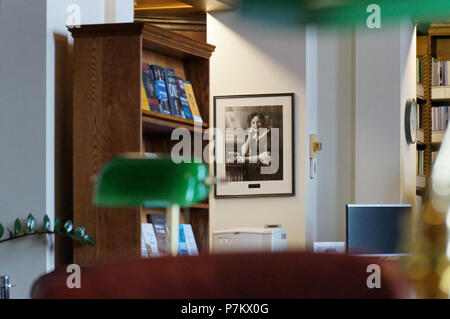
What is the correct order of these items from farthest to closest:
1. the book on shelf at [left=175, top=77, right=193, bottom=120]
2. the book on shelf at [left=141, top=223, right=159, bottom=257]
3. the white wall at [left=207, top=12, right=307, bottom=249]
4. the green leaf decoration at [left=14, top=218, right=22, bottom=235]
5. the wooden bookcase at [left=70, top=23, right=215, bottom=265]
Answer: the white wall at [left=207, top=12, right=307, bottom=249] < the book on shelf at [left=175, top=77, right=193, bottom=120] < the book on shelf at [left=141, top=223, right=159, bottom=257] < the wooden bookcase at [left=70, top=23, right=215, bottom=265] < the green leaf decoration at [left=14, top=218, right=22, bottom=235]

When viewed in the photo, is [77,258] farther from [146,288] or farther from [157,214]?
[146,288]

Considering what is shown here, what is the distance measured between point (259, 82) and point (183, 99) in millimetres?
2940

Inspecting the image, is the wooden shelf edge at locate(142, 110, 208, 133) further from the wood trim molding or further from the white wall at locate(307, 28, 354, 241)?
the white wall at locate(307, 28, 354, 241)

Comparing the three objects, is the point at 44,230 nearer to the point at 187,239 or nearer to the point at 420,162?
the point at 187,239

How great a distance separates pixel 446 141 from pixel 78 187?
3.27 m

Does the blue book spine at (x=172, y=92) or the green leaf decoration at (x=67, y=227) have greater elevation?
the blue book spine at (x=172, y=92)

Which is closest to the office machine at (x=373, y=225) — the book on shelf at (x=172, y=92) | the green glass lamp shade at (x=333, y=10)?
the book on shelf at (x=172, y=92)

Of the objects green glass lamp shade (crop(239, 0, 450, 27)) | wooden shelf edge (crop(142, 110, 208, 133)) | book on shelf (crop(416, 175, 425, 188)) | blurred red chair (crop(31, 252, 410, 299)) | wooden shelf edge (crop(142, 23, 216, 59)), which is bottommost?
book on shelf (crop(416, 175, 425, 188))

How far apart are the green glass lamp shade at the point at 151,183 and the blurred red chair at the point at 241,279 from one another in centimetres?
6

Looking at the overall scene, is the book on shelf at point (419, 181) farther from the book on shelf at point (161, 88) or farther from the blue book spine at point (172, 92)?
the book on shelf at point (161, 88)

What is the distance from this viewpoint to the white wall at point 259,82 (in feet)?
24.5

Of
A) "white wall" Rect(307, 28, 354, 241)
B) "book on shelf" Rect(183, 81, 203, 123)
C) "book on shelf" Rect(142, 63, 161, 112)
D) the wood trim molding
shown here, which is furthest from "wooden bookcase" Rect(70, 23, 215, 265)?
"white wall" Rect(307, 28, 354, 241)

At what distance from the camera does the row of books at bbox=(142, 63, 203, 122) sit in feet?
14.3

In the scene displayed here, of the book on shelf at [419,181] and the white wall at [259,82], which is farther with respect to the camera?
the book on shelf at [419,181]
